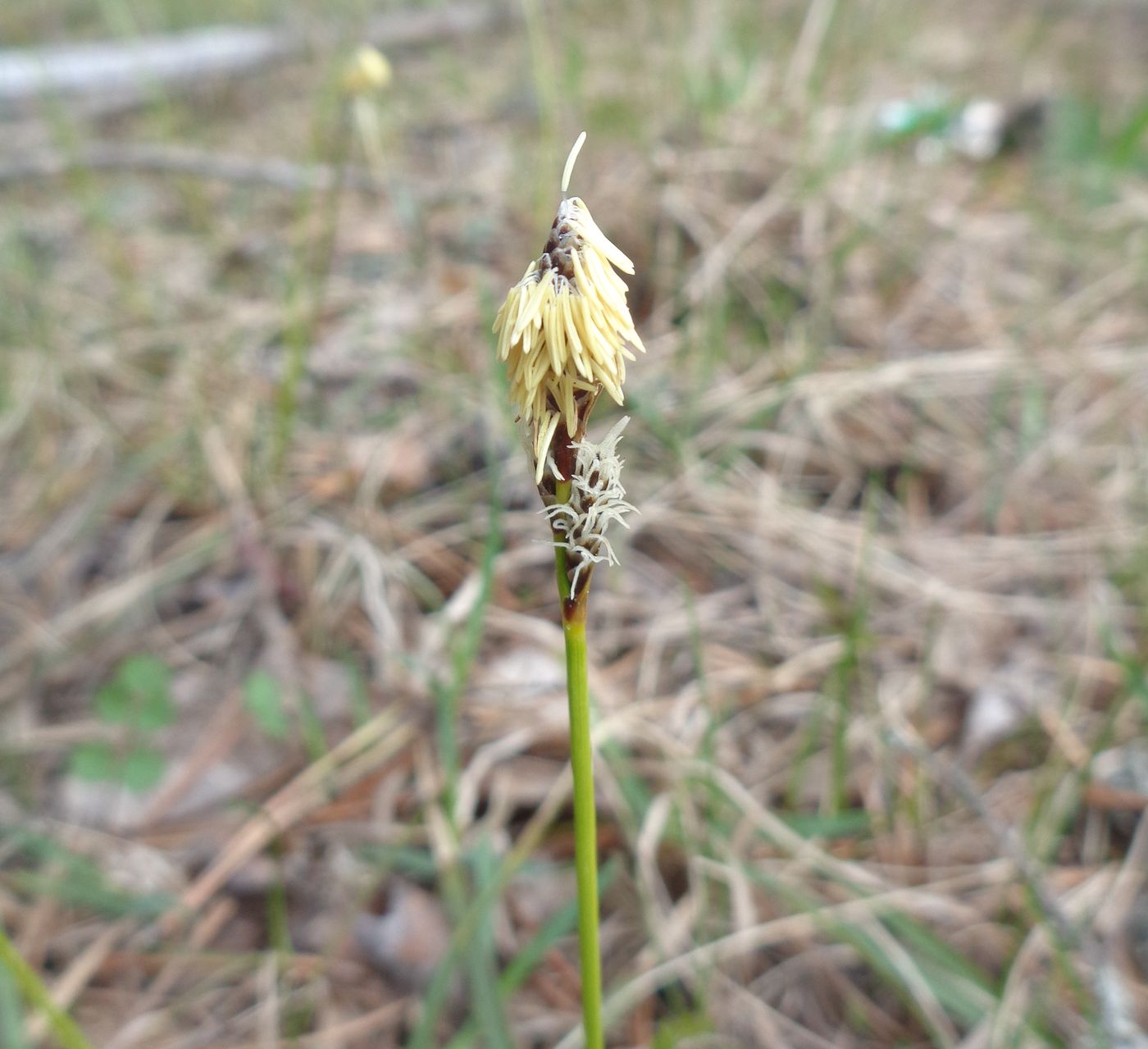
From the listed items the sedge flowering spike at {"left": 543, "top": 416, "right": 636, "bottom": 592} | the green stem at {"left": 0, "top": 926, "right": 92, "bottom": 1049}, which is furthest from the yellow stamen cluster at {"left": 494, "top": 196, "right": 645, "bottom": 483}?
the green stem at {"left": 0, "top": 926, "right": 92, "bottom": 1049}

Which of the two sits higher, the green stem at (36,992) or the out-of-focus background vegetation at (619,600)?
the out-of-focus background vegetation at (619,600)

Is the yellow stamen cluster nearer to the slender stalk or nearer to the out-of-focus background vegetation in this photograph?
the slender stalk

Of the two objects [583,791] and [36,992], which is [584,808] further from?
[36,992]

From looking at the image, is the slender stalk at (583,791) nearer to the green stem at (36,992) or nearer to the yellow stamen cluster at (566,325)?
the yellow stamen cluster at (566,325)

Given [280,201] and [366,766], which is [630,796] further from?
[280,201]

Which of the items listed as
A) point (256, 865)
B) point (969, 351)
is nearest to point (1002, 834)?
point (256, 865)

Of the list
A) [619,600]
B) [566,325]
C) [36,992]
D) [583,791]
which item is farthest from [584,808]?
[619,600]

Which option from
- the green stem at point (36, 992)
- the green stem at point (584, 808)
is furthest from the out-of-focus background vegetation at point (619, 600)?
the green stem at point (584, 808)

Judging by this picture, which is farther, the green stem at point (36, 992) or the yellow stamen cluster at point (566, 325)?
the green stem at point (36, 992)
